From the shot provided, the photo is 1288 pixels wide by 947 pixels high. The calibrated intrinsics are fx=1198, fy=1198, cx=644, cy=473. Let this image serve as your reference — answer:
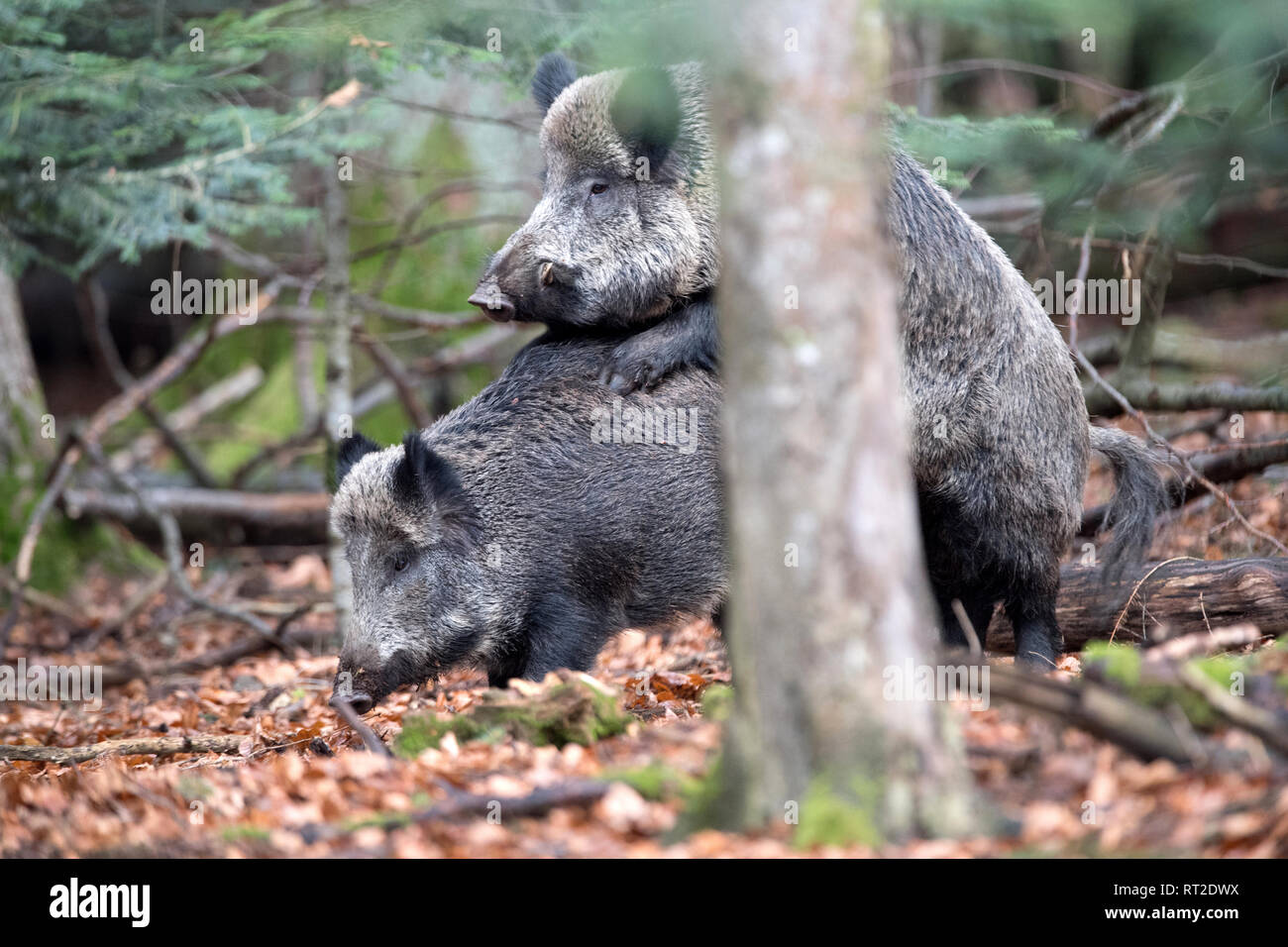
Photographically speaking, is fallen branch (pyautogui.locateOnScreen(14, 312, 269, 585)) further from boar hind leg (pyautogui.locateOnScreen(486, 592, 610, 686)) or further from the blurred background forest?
boar hind leg (pyautogui.locateOnScreen(486, 592, 610, 686))

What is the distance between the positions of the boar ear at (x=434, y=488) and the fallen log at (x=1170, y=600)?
119 inches

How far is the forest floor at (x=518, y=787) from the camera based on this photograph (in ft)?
11.3

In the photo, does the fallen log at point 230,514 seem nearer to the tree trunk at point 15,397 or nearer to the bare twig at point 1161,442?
the tree trunk at point 15,397

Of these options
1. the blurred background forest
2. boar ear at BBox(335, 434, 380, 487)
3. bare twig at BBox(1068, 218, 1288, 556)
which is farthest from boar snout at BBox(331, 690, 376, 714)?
bare twig at BBox(1068, 218, 1288, 556)

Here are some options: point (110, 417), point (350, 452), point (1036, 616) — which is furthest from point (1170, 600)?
point (110, 417)

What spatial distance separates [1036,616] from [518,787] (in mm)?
3241

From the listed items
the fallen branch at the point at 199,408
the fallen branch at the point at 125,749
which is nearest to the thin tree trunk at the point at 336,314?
the fallen branch at the point at 125,749

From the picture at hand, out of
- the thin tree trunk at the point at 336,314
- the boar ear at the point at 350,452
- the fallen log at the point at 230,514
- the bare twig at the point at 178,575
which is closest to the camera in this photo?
the boar ear at the point at 350,452

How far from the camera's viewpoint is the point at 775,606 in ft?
11.2

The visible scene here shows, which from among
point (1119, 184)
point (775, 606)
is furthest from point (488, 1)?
point (775, 606)

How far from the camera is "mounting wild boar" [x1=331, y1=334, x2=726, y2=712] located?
6180mm

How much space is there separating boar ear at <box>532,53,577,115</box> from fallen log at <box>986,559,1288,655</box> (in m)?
3.82

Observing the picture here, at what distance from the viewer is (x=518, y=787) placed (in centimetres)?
418
